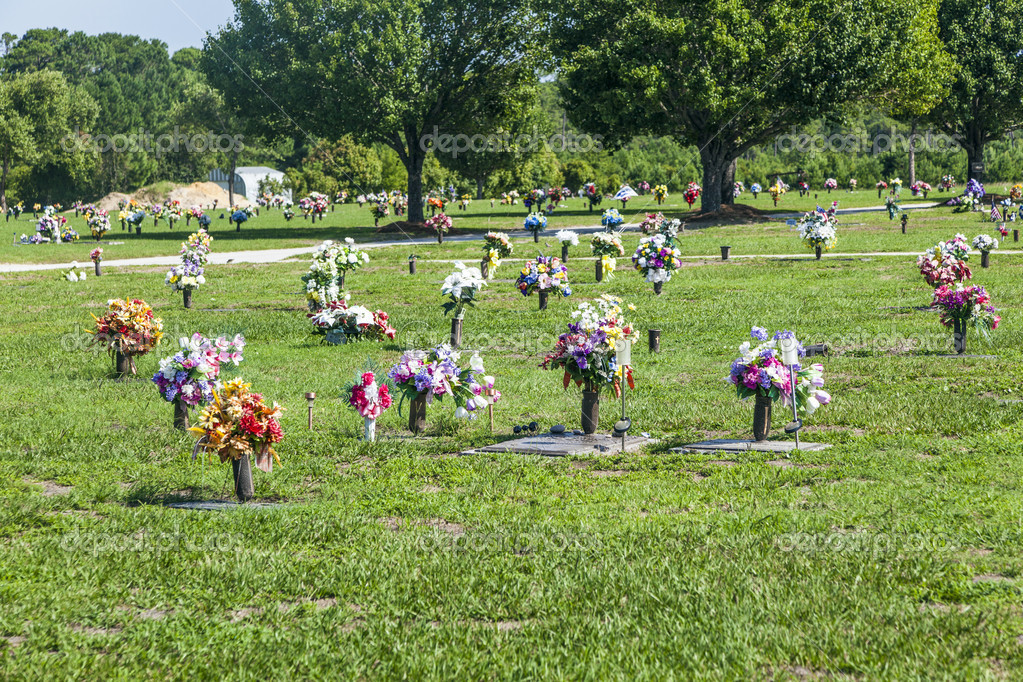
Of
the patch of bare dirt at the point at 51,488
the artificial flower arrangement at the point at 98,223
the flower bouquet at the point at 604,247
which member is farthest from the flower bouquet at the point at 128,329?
the artificial flower arrangement at the point at 98,223

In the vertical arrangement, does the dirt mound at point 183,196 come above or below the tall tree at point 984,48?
below

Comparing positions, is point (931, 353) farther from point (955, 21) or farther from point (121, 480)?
point (955, 21)

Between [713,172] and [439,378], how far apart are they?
38378mm

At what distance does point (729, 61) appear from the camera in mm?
42000

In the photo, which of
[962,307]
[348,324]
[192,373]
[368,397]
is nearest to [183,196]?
[348,324]

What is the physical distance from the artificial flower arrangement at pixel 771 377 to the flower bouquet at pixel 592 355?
1.12m

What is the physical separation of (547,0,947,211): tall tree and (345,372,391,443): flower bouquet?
33121mm

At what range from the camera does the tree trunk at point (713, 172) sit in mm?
46344

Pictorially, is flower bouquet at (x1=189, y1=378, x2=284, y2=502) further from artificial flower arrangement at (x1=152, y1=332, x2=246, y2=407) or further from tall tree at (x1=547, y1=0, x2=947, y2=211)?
tall tree at (x1=547, y1=0, x2=947, y2=211)

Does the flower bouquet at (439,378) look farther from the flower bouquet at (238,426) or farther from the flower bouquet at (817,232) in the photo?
the flower bouquet at (817,232)

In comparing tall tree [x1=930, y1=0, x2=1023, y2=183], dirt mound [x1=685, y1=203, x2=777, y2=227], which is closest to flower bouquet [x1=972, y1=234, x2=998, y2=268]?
dirt mound [x1=685, y1=203, x2=777, y2=227]

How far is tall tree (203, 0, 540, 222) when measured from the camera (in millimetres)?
43906

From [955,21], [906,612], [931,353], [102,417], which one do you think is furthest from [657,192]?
[906,612]

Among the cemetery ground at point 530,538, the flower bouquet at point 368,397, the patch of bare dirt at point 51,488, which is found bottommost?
the cemetery ground at point 530,538
